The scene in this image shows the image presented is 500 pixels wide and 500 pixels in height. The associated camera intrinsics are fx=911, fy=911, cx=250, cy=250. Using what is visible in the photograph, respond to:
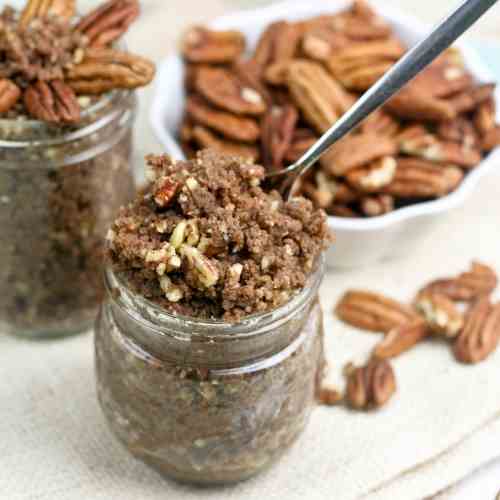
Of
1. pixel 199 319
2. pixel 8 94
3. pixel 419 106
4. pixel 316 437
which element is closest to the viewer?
pixel 199 319

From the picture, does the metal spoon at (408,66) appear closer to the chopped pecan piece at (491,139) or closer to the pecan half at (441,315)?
the pecan half at (441,315)

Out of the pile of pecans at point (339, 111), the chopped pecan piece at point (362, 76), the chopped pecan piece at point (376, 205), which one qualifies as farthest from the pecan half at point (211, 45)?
the chopped pecan piece at point (376, 205)

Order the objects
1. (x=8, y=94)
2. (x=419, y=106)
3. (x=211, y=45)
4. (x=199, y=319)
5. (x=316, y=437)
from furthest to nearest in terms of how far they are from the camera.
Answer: (x=211, y=45)
(x=419, y=106)
(x=316, y=437)
(x=8, y=94)
(x=199, y=319)

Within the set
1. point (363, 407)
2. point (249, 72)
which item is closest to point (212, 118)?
point (249, 72)

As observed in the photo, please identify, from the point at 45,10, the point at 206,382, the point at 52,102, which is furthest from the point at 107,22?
the point at 206,382

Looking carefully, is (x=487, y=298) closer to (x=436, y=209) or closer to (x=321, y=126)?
(x=436, y=209)

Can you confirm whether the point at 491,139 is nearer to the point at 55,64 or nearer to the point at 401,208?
the point at 401,208

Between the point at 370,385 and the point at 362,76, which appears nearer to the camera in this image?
the point at 370,385
